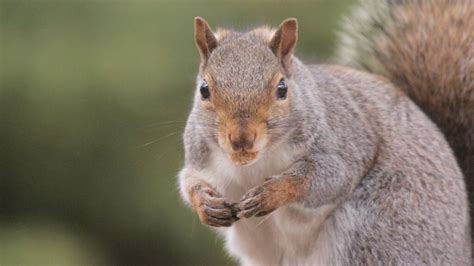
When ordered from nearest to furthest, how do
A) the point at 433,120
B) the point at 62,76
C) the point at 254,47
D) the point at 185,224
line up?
the point at 254,47 → the point at 433,120 → the point at 185,224 → the point at 62,76

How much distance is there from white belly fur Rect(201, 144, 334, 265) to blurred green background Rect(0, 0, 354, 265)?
1581 millimetres

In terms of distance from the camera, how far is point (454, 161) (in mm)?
2537

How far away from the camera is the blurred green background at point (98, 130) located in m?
4.33

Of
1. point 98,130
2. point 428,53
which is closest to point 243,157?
point 428,53

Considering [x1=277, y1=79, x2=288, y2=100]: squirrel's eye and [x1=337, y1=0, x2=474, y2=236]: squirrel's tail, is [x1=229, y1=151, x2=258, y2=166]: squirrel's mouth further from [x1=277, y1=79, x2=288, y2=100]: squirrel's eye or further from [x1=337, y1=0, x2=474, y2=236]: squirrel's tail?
[x1=337, y1=0, x2=474, y2=236]: squirrel's tail

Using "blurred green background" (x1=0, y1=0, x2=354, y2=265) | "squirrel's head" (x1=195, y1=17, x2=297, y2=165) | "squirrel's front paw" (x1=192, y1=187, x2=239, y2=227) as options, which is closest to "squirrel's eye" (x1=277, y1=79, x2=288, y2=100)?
"squirrel's head" (x1=195, y1=17, x2=297, y2=165)

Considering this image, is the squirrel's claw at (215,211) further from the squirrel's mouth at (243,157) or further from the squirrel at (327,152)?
the squirrel's mouth at (243,157)

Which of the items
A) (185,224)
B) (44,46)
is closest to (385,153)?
(185,224)

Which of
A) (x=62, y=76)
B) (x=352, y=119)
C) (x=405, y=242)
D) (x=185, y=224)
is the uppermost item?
(x=352, y=119)

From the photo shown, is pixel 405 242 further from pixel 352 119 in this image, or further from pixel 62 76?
pixel 62 76

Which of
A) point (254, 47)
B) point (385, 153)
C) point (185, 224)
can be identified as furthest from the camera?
point (185, 224)

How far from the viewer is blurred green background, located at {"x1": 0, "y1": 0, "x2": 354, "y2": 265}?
4.33m

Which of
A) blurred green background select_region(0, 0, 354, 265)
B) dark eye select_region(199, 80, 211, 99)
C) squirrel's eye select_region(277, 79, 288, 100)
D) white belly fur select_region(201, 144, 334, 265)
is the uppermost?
dark eye select_region(199, 80, 211, 99)

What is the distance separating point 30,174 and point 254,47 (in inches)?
99.0
